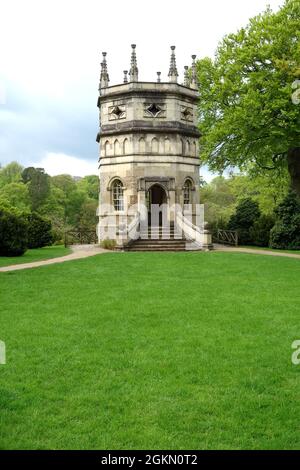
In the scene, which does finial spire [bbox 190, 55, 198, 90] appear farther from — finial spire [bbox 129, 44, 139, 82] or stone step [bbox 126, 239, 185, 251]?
stone step [bbox 126, 239, 185, 251]

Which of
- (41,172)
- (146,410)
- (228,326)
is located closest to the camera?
(146,410)

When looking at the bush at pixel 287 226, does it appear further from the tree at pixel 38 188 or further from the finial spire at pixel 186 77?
the tree at pixel 38 188

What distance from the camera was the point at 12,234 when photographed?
2117 centimetres

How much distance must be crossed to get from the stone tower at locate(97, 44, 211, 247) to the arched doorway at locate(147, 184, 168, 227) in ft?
1.06

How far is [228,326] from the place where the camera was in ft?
27.3

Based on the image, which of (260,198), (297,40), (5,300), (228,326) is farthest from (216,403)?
(260,198)

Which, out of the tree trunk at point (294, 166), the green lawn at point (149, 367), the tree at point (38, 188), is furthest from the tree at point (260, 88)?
the tree at point (38, 188)

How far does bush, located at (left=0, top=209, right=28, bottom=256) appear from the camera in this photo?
68.7ft

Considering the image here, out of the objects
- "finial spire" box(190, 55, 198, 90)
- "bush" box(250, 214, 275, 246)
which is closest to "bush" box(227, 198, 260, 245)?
"bush" box(250, 214, 275, 246)

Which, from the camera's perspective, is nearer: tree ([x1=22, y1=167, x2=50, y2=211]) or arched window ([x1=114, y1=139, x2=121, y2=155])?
arched window ([x1=114, y1=139, x2=121, y2=155])

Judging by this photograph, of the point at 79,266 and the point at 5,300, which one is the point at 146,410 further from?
the point at 79,266

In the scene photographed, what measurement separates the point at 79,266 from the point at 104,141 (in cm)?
1394

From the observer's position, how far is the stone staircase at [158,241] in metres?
24.2

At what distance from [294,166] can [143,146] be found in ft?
31.6
